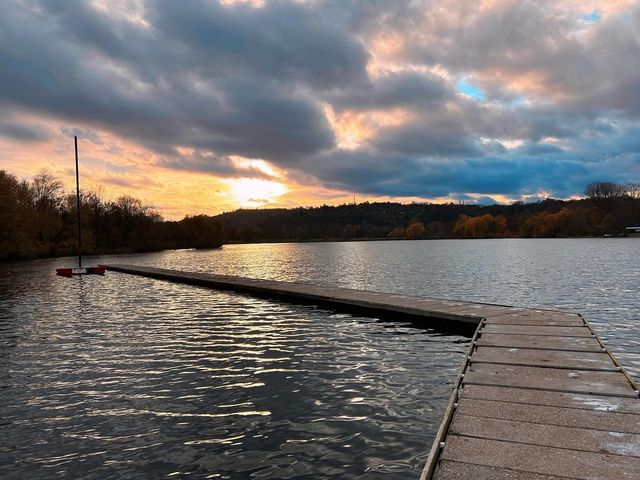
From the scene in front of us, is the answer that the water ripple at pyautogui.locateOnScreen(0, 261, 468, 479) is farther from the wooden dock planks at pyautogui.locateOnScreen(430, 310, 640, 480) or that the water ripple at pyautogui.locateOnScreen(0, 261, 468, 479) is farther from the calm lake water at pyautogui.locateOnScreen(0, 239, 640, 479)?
the wooden dock planks at pyautogui.locateOnScreen(430, 310, 640, 480)

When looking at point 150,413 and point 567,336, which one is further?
point 567,336

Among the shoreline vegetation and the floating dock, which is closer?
the floating dock

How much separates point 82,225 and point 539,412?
88.0 metres

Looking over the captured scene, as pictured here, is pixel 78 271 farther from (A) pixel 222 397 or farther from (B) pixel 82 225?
(B) pixel 82 225

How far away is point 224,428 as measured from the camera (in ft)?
22.6

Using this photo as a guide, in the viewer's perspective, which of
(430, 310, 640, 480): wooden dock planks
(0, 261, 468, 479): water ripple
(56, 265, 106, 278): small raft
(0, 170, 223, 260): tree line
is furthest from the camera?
(0, 170, 223, 260): tree line

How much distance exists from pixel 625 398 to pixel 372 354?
5657 mm

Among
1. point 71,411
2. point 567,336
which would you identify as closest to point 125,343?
point 71,411

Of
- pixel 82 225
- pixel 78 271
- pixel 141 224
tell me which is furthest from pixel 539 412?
pixel 141 224

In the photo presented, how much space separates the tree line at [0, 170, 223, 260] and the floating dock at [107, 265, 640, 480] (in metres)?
63.6

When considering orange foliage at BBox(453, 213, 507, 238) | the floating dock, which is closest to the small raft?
the floating dock

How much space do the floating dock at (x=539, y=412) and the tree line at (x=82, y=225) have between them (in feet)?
209

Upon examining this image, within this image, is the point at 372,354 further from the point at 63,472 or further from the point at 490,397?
the point at 63,472

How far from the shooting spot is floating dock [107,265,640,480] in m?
4.49
